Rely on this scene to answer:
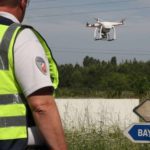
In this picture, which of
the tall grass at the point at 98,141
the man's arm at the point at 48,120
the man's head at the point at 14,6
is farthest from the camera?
the tall grass at the point at 98,141

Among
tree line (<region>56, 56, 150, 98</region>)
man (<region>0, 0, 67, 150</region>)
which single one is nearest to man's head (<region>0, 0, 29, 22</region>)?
man (<region>0, 0, 67, 150</region>)

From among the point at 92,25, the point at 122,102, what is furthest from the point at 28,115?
the point at 92,25

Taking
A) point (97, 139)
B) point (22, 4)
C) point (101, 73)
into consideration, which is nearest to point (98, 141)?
point (97, 139)

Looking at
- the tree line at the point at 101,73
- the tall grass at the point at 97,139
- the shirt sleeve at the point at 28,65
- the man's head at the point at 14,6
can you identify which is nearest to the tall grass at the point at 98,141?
the tall grass at the point at 97,139

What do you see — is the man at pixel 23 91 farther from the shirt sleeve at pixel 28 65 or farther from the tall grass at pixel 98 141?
the tall grass at pixel 98 141

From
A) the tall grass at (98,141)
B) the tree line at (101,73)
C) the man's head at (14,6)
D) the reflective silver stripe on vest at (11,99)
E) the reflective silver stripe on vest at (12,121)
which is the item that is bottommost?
the tree line at (101,73)

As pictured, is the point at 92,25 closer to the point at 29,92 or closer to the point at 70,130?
the point at 70,130
